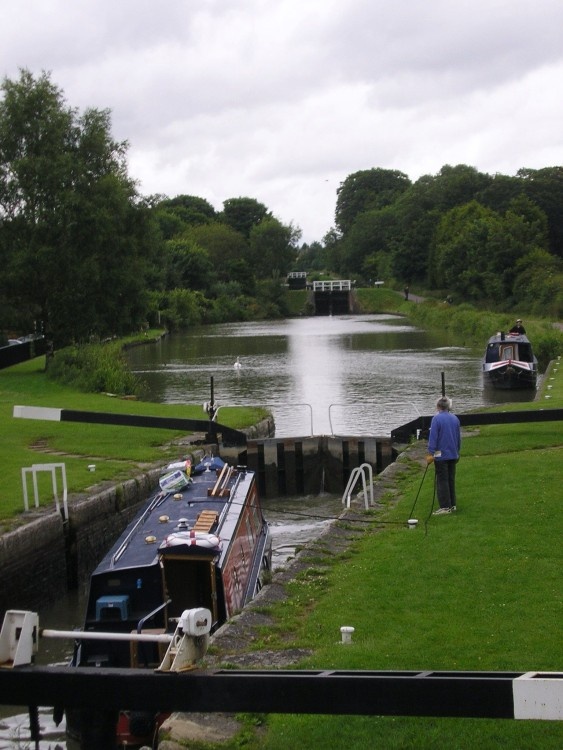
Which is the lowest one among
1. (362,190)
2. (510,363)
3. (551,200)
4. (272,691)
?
(510,363)

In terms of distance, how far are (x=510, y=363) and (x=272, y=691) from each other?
35.1 meters

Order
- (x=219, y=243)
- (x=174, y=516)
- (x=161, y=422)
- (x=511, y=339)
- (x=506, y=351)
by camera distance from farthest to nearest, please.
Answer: (x=219, y=243), (x=511, y=339), (x=506, y=351), (x=161, y=422), (x=174, y=516)

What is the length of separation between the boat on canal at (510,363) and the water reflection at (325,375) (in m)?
A: 0.73

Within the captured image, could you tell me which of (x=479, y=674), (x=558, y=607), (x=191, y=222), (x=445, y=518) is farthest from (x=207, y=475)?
(x=191, y=222)

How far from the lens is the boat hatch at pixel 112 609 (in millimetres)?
11195

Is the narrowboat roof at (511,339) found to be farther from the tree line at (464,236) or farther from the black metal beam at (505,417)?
the tree line at (464,236)

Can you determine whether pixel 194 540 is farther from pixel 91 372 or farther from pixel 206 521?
pixel 91 372

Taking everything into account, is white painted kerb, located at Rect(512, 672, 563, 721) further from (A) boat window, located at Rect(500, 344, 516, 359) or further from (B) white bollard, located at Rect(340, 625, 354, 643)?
(A) boat window, located at Rect(500, 344, 516, 359)

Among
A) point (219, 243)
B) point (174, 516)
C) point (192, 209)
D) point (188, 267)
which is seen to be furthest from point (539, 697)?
point (192, 209)

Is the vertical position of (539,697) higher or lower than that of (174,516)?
higher

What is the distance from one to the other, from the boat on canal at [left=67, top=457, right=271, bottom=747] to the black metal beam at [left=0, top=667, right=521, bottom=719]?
339cm

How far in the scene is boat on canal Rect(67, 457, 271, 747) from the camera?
1084cm

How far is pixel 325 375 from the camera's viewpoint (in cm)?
4606

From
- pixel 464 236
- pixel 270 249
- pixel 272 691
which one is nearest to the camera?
pixel 272 691
